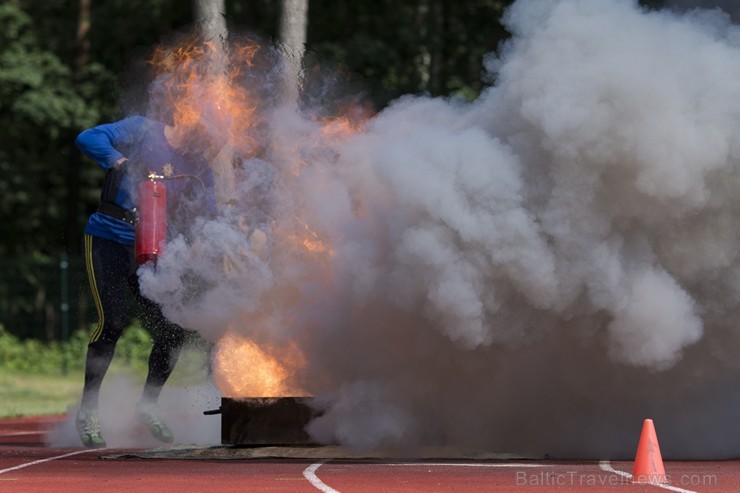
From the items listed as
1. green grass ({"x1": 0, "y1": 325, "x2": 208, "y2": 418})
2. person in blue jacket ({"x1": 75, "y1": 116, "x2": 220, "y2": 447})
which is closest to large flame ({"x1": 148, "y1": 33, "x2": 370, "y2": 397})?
person in blue jacket ({"x1": 75, "y1": 116, "x2": 220, "y2": 447})

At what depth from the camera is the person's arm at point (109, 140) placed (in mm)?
13328

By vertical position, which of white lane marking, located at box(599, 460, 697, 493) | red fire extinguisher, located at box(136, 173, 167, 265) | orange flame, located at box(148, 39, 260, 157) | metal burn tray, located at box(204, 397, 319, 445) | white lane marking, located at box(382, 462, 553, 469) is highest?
orange flame, located at box(148, 39, 260, 157)

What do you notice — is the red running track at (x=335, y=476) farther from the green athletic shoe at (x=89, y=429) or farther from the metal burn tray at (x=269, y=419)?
the green athletic shoe at (x=89, y=429)

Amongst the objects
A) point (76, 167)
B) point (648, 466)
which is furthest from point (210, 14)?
point (76, 167)

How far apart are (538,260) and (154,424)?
167 inches

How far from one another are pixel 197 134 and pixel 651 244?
4.48 m

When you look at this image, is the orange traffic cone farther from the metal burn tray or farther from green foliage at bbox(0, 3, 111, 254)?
→ green foliage at bbox(0, 3, 111, 254)

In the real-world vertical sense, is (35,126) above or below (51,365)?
above

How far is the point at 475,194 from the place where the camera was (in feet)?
37.7

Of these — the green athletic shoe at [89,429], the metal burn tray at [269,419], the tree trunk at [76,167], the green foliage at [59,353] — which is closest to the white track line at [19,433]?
the green athletic shoe at [89,429]

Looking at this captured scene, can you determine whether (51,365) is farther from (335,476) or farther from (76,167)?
(335,476)

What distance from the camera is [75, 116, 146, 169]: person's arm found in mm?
13328

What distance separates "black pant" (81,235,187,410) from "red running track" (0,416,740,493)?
3.93 ft

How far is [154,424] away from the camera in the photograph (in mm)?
13617
